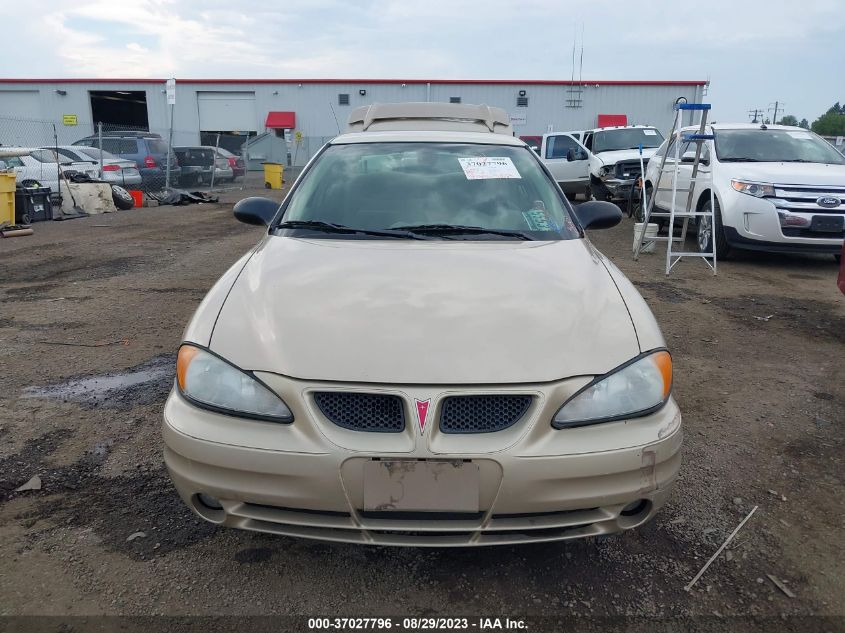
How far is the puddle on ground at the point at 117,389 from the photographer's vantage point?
3828 millimetres

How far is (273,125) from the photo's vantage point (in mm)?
35094

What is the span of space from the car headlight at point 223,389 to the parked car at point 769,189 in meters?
7.06

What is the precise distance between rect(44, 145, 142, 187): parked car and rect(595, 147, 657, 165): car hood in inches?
468

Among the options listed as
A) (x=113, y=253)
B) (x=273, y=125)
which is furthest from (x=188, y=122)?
(x=113, y=253)

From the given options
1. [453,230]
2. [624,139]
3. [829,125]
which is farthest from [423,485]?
[829,125]

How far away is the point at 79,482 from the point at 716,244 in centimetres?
800

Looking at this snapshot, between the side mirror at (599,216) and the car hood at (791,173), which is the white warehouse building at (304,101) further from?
the side mirror at (599,216)

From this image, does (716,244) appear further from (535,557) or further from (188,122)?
(188,122)

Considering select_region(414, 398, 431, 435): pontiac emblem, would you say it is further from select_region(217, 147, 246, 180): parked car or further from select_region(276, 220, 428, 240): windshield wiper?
select_region(217, 147, 246, 180): parked car

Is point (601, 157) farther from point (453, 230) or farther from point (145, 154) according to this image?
point (145, 154)

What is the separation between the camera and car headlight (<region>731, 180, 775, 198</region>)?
7.65 metres

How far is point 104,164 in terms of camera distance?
16156 mm

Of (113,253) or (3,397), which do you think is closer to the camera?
(3,397)

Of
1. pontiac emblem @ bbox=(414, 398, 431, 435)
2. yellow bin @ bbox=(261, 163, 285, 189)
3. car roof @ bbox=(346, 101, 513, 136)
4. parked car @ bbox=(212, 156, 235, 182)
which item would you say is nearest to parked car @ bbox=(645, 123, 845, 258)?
car roof @ bbox=(346, 101, 513, 136)
